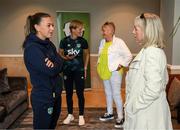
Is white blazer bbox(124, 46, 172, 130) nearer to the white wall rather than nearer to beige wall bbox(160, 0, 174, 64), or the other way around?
the white wall

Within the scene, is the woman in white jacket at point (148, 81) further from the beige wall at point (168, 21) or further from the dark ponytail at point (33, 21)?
the beige wall at point (168, 21)

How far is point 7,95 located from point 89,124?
1.32m

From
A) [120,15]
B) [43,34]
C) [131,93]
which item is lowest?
[131,93]

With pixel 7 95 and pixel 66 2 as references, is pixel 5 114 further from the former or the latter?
pixel 66 2

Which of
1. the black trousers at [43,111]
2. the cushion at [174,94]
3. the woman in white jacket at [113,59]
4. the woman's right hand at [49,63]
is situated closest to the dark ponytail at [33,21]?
the woman's right hand at [49,63]

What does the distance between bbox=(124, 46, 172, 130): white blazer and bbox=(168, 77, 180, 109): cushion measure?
180cm

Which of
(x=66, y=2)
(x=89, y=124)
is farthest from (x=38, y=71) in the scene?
(x=66, y=2)

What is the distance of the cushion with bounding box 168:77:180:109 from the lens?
3.70m

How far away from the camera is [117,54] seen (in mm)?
3801

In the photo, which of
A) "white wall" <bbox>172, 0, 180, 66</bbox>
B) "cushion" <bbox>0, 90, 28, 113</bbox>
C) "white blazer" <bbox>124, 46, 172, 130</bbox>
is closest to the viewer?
"white blazer" <bbox>124, 46, 172, 130</bbox>

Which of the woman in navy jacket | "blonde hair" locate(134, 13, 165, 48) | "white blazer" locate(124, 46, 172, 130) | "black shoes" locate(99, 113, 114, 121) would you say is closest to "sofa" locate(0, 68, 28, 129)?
"black shoes" locate(99, 113, 114, 121)

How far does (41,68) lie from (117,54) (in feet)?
5.77

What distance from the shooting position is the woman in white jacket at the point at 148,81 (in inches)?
70.1

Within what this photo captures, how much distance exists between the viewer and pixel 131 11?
6.29 m
